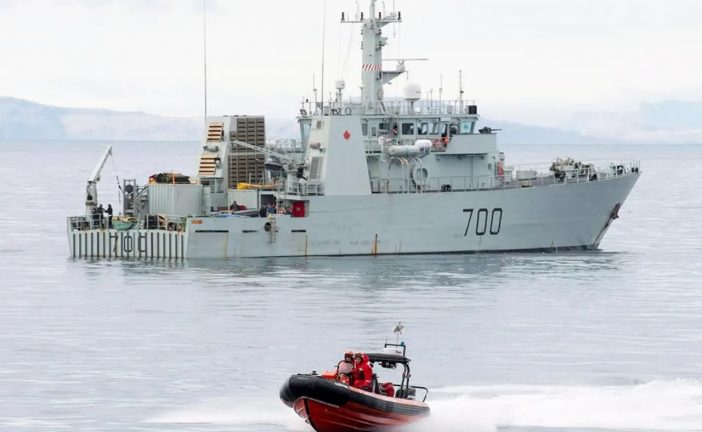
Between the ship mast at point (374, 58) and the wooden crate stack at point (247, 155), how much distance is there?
450 cm

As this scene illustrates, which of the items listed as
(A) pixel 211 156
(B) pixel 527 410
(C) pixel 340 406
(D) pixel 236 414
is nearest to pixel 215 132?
(A) pixel 211 156

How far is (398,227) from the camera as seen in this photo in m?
59.5

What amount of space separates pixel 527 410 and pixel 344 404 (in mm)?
5739

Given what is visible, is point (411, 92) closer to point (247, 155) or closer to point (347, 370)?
point (247, 155)

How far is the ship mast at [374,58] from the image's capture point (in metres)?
62.5

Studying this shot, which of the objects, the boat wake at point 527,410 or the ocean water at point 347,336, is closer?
the boat wake at point 527,410

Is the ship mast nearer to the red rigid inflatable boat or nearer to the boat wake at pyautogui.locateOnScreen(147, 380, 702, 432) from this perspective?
the boat wake at pyautogui.locateOnScreen(147, 380, 702, 432)

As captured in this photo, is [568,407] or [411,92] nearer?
[568,407]

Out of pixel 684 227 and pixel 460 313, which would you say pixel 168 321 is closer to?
pixel 460 313

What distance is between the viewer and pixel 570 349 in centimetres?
3984

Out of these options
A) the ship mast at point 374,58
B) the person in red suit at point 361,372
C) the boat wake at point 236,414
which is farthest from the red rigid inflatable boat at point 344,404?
the ship mast at point 374,58

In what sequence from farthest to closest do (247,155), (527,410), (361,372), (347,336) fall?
(247,155) < (347,336) < (527,410) < (361,372)

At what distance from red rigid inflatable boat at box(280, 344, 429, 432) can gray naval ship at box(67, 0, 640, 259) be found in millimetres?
28774

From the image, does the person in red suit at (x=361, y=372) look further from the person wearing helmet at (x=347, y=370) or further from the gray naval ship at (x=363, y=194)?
the gray naval ship at (x=363, y=194)
